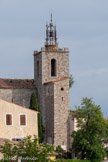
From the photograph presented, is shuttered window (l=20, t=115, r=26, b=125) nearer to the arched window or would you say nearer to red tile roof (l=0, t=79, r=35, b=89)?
red tile roof (l=0, t=79, r=35, b=89)

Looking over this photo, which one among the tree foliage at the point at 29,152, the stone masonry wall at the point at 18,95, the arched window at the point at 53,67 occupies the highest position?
the arched window at the point at 53,67

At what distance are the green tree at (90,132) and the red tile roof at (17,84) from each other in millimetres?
12322

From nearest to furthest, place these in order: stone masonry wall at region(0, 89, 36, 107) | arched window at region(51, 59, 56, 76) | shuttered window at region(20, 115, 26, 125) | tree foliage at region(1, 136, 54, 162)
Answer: tree foliage at region(1, 136, 54, 162), shuttered window at region(20, 115, 26, 125), stone masonry wall at region(0, 89, 36, 107), arched window at region(51, 59, 56, 76)

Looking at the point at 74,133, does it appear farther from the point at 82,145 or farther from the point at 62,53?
the point at 62,53

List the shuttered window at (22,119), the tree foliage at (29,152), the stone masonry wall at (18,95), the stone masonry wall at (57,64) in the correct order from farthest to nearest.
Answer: the stone masonry wall at (57,64)
the stone masonry wall at (18,95)
the shuttered window at (22,119)
the tree foliage at (29,152)

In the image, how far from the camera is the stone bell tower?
81625mm

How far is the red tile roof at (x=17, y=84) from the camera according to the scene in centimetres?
8456

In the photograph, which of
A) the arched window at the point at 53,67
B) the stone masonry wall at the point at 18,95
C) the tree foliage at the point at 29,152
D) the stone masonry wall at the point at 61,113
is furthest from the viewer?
the arched window at the point at 53,67

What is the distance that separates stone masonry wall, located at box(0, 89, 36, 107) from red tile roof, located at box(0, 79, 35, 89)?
474 mm

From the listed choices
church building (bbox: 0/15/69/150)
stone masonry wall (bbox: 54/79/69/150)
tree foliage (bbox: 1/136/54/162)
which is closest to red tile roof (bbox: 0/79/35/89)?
church building (bbox: 0/15/69/150)

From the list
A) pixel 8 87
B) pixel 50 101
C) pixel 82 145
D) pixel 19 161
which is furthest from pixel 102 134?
pixel 19 161

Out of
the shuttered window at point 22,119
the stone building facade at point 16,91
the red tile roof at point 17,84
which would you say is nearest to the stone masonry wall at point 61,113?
the stone building facade at point 16,91

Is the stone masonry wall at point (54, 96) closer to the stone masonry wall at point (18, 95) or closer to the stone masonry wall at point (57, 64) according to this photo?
the stone masonry wall at point (57, 64)

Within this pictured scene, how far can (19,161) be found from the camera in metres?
48.1
